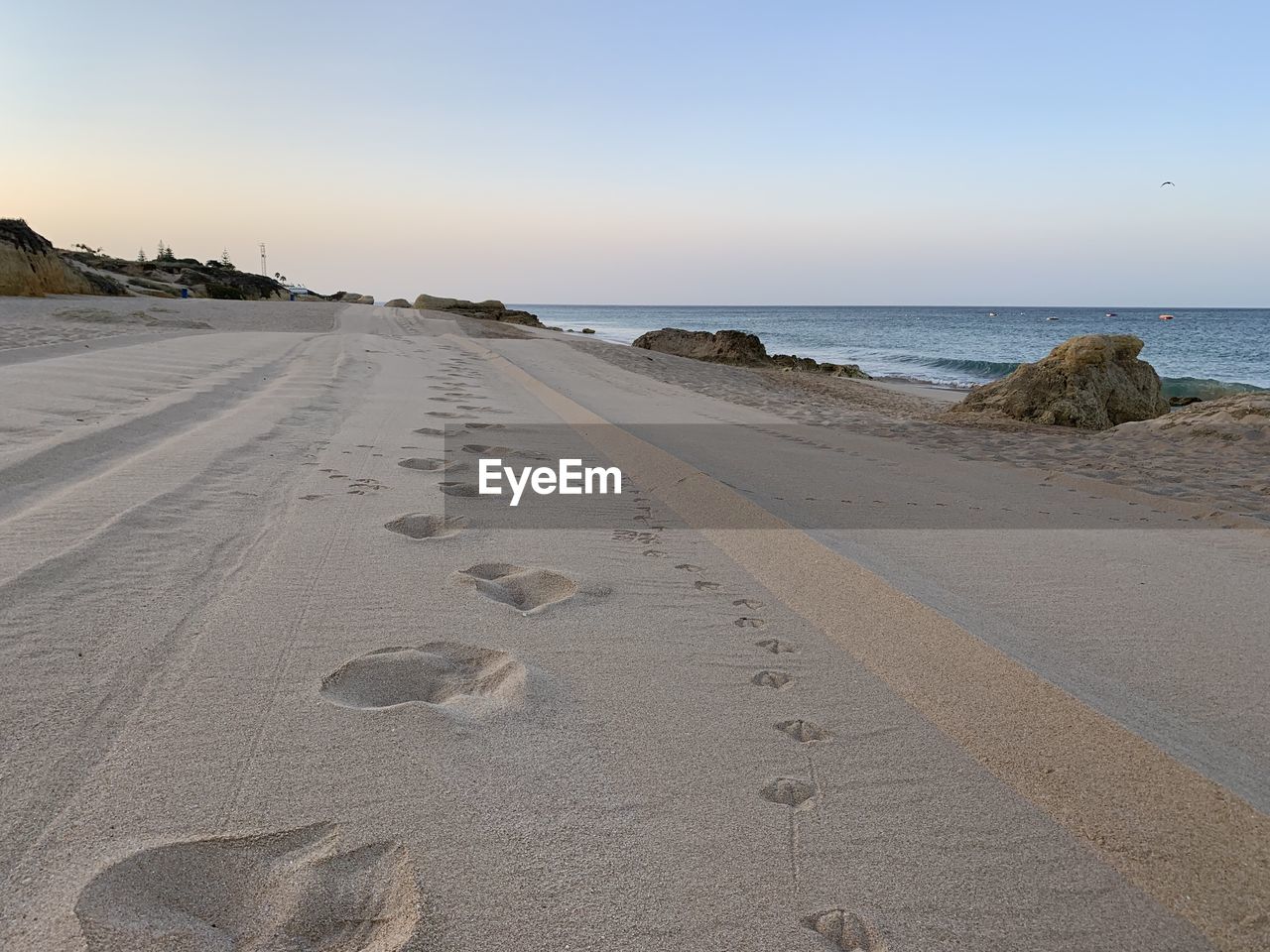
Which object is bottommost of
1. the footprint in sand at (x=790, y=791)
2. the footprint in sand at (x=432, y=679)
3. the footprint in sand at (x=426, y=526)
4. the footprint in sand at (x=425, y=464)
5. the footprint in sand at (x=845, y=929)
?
the footprint in sand at (x=845, y=929)

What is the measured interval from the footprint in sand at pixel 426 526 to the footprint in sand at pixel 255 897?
1.66 m

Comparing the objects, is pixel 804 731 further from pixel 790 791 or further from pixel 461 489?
pixel 461 489

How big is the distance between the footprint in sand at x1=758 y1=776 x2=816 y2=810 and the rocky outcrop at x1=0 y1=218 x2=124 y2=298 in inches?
848

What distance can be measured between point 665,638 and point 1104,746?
988 mm

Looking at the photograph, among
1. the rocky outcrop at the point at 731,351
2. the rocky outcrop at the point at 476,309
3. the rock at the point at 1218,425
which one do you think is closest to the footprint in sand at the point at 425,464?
the rock at the point at 1218,425

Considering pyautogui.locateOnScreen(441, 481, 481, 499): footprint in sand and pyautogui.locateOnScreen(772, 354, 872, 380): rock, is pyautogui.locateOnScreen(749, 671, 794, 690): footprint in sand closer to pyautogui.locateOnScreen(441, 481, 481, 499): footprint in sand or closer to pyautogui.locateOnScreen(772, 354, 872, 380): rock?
pyautogui.locateOnScreen(441, 481, 481, 499): footprint in sand

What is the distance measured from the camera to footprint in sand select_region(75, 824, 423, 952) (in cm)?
104

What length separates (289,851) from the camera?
1.19 metres

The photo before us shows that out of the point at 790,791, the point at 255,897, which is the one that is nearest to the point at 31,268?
the point at 255,897

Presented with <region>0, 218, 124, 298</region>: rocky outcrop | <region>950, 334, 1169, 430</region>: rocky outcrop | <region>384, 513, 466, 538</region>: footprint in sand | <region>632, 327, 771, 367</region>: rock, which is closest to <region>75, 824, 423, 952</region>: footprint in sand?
<region>384, 513, 466, 538</region>: footprint in sand

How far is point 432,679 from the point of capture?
176cm

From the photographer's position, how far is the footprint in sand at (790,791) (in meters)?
1.38

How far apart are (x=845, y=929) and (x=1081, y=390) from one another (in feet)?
29.0

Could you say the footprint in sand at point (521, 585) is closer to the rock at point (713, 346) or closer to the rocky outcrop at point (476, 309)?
the rock at point (713, 346)
